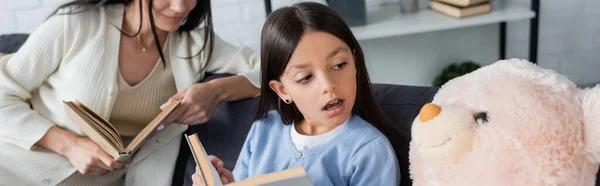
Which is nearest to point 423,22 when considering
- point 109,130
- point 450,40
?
point 450,40

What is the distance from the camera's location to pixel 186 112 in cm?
142

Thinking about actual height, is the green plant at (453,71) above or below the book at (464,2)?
below

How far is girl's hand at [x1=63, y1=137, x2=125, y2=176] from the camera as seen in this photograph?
4.56 ft

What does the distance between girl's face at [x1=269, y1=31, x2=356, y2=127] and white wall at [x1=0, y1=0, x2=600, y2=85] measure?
1383 millimetres

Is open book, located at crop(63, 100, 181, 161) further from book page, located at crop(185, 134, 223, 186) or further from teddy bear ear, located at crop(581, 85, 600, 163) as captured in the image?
teddy bear ear, located at crop(581, 85, 600, 163)

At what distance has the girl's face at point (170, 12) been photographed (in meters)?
1.44

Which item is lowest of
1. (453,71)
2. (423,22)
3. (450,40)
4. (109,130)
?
(453,71)

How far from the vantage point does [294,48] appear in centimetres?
96

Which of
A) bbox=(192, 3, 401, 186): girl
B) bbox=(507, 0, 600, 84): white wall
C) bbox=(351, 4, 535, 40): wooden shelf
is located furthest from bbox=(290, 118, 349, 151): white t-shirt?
bbox=(507, 0, 600, 84): white wall

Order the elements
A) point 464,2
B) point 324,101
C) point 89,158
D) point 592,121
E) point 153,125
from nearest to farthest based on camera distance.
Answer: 1. point 592,121
2. point 324,101
3. point 153,125
4. point 89,158
5. point 464,2

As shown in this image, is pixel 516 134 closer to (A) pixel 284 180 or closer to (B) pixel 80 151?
(A) pixel 284 180

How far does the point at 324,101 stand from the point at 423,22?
1.23m

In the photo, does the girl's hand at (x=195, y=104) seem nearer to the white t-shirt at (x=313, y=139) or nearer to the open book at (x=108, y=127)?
the open book at (x=108, y=127)

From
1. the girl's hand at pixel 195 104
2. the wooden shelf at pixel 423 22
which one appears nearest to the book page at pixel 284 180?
the girl's hand at pixel 195 104
